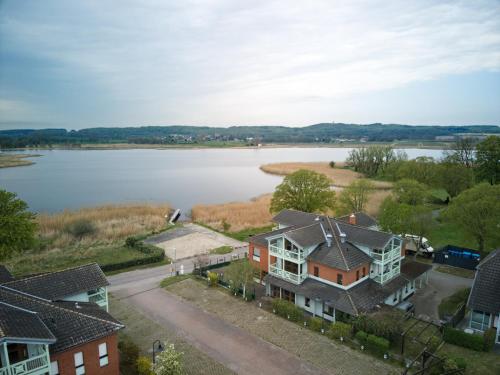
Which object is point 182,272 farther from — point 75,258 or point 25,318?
point 25,318

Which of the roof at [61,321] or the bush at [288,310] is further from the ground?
the roof at [61,321]

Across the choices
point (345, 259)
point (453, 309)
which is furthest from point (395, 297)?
point (345, 259)

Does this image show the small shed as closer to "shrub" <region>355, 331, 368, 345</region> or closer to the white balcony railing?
"shrub" <region>355, 331, 368, 345</region>

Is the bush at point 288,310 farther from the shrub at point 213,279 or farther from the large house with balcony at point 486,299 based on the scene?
the large house with balcony at point 486,299

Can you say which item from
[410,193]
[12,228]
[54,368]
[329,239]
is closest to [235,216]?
[410,193]

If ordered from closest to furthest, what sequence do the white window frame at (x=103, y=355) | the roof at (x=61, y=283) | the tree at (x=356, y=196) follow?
the white window frame at (x=103, y=355), the roof at (x=61, y=283), the tree at (x=356, y=196)

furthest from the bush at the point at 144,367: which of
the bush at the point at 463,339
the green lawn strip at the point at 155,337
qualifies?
the bush at the point at 463,339

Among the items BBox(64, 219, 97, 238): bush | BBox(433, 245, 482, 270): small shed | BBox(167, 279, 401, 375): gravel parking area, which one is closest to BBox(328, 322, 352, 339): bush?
BBox(167, 279, 401, 375): gravel parking area
